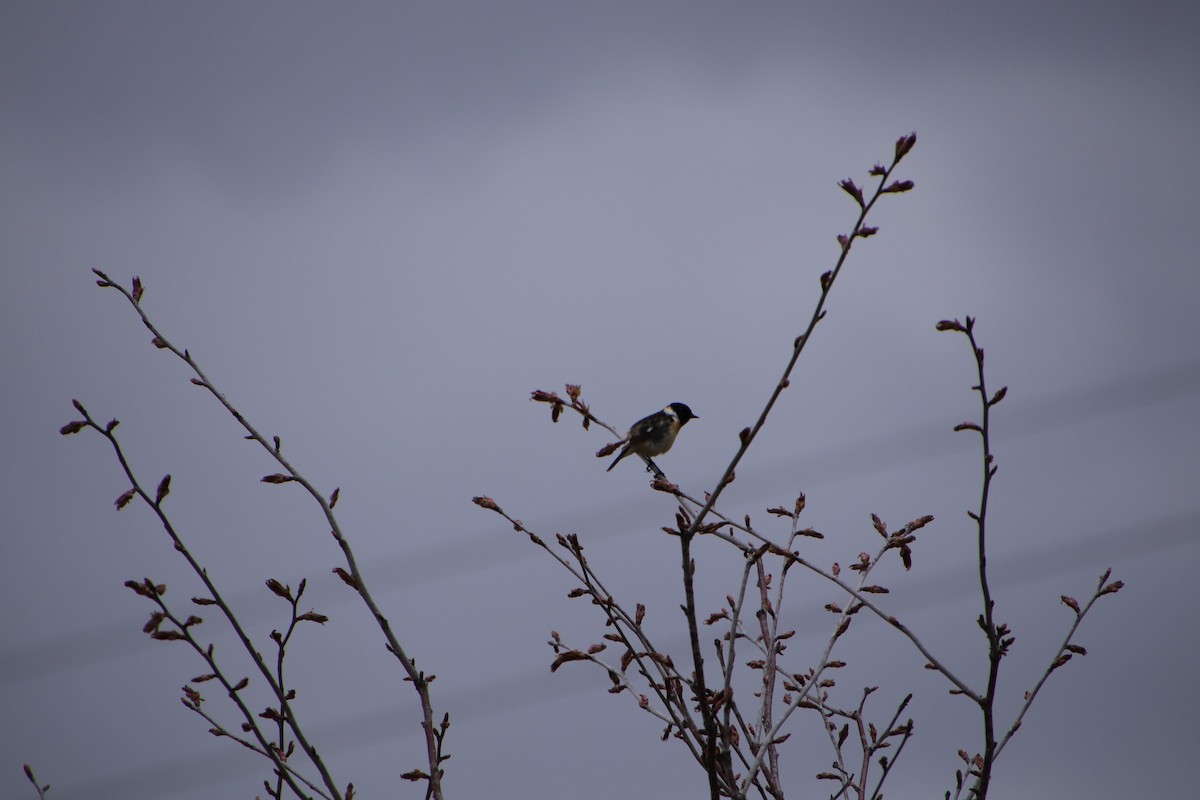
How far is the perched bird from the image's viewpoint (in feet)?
32.7

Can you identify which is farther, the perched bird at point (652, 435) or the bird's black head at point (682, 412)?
the bird's black head at point (682, 412)

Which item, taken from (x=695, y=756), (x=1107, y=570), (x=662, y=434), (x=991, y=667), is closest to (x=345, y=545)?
(x=695, y=756)

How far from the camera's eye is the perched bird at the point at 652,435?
9.95 meters

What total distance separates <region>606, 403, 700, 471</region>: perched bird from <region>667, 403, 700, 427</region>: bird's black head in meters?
1.04

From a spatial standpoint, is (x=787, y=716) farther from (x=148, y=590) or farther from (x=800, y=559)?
(x=148, y=590)

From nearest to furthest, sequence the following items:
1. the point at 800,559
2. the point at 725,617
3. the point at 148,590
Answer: the point at 148,590 < the point at 800,559 < the point at 725,617

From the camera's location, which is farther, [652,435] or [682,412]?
[682,412]

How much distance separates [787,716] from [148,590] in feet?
8.38

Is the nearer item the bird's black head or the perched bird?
the perched bird

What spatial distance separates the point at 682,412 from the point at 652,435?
6.50 ft

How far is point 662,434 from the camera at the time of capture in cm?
1008

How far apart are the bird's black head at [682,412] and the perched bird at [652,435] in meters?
1.04

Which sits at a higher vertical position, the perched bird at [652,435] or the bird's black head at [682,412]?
the bird's black head at [682,412]

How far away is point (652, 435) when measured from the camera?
32.7 ft
